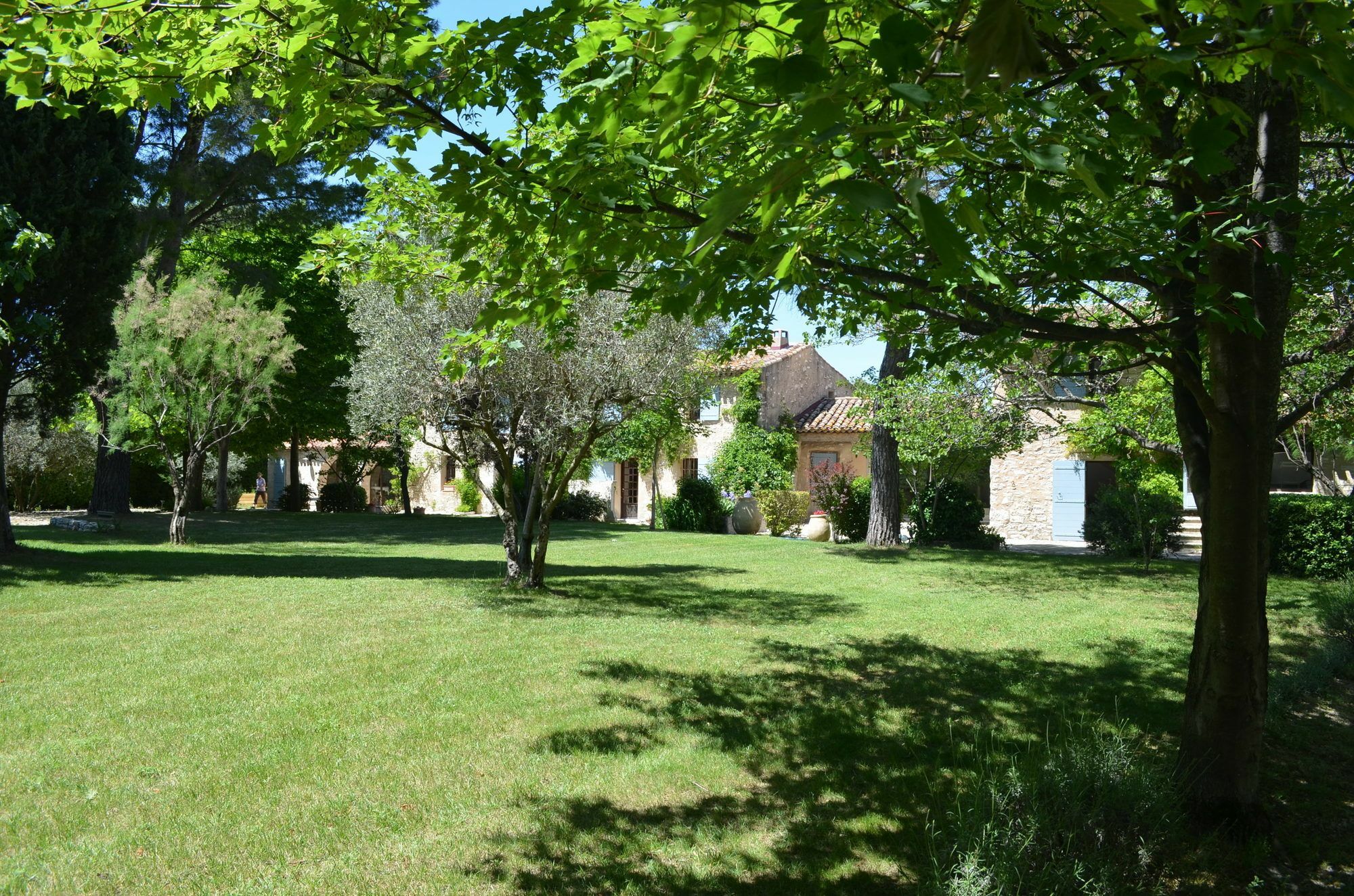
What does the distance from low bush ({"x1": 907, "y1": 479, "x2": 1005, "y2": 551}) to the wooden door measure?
1405 cm

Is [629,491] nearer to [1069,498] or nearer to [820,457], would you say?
[820,457]

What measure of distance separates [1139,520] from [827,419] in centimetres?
1361

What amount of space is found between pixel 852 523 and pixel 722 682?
14495mm

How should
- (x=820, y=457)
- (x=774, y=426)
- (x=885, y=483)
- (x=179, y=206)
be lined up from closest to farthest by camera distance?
(x=885, y=483) → (x=179, y=206) → (x=774, y=426) → (x=820, y=457)

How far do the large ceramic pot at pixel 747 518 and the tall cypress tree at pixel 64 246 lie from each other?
1583 cm

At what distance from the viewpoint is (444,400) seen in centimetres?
1052

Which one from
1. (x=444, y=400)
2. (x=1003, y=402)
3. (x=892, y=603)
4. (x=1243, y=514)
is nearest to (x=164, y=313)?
(x=444, y=400)

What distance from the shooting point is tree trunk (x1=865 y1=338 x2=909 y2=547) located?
1825 cm

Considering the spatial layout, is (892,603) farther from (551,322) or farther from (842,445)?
(842,445)

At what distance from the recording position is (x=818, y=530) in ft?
71.6

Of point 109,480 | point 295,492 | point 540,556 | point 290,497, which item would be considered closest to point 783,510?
point 540,556

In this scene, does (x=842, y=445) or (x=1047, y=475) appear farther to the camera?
(x=842, y=445)

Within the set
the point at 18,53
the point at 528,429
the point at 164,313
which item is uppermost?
the point at 164,313

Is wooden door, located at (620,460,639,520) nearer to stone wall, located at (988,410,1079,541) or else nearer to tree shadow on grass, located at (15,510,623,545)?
tree shadow on grass, located at (15,510,623,545)
